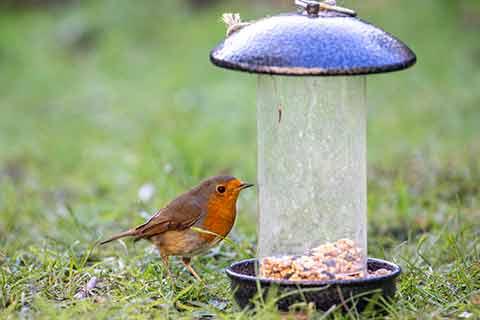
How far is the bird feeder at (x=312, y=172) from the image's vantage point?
416cm

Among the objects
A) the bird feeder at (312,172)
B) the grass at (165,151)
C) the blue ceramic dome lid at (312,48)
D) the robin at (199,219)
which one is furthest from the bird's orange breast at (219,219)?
the blue ceramic dome lid at (312,48)

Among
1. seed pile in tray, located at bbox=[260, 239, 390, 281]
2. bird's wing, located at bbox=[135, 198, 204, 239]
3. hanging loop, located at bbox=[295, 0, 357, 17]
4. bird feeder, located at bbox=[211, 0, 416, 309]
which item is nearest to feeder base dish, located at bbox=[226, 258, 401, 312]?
bird feeder, located at bbox=[211, 0, 416, 309]

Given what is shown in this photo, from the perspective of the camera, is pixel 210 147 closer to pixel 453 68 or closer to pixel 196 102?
pixel 196 102

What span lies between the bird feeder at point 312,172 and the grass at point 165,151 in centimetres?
23

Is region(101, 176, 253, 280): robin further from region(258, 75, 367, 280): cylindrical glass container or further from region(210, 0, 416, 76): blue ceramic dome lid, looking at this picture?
region(210, 0, 416, 76): blue ceramic dome lid

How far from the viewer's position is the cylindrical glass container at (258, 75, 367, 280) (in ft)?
14.4

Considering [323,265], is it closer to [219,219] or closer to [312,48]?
[219,219]

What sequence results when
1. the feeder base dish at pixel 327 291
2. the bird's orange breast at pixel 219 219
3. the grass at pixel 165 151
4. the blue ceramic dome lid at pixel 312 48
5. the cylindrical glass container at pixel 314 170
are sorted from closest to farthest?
the blue ceramic dome lid at pixel 312 48 → the feeder base dish at pixel 327 291 → the cylindrical glass container at pixel 314 170 → the grass at pixel 165 151 → the bird's orange breast at pixel 219 219

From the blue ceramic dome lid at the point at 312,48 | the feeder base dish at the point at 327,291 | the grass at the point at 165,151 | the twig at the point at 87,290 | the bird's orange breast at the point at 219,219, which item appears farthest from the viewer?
the bird's orange breast at the point at 219,219

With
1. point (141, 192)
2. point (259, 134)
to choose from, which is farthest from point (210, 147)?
point (259, 134)

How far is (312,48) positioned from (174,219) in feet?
5.32

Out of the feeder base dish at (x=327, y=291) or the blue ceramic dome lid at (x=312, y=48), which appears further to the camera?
the feeder base dish at (x=327, y=291)

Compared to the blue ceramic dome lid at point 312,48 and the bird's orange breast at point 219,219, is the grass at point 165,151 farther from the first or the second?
the blue ceramic dome lid at point 312,48

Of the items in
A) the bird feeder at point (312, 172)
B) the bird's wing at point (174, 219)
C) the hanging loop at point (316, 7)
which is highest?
the hanging loop at point (316, 7)
